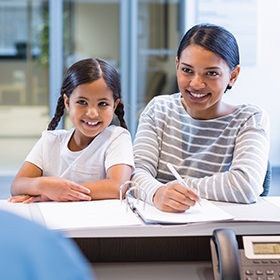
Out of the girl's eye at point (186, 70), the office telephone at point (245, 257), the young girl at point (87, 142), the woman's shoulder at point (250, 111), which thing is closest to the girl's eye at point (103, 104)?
the young girl at point (87, 142)

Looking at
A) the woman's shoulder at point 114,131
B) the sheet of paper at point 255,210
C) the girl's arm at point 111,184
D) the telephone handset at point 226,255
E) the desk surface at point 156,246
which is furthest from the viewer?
the woman's shoulder at point 114,131

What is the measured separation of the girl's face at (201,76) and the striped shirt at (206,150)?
82 mm

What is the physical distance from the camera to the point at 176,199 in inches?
49.9

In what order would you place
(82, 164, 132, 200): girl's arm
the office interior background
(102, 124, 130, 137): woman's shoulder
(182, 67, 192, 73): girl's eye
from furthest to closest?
the office interior background → (102, 124, 130, 137): woman's shoulder → (182, 67, 192, 73): girl's eye → (82, 164, 132, 200): girl's arm

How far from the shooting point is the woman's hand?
1261 millimetres

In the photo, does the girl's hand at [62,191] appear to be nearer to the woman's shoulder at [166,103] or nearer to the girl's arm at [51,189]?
the girl's arm at [51,189]

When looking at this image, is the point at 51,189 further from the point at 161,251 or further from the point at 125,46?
the point at 125,46

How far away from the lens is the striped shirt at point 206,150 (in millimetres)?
1469

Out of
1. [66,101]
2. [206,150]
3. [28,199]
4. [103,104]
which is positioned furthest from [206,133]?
[28,199]

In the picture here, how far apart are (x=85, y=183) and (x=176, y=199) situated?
0.34 metres

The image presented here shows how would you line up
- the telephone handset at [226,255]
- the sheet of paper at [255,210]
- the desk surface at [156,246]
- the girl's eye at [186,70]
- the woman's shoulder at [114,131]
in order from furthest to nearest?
1. the woman's shoulder at [114,131]
2. the girl's eye at [186,70]
3. the desk surface at [156,246]
4. the sheet of paper at [255,210]
5. the telephone handset at [226,255]

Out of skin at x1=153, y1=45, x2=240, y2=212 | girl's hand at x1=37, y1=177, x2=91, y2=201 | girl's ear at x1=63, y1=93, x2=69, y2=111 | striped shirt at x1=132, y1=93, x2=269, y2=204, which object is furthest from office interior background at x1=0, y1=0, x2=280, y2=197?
girl's hand at x1=37, y1=177, x2=91, y2=201

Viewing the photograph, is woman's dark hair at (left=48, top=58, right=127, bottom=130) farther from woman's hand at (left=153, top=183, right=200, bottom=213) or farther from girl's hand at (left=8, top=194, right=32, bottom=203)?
woman's hand at (left=153, top=183, right=200, bottom=213)

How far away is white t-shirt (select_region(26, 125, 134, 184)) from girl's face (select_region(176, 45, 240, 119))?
23cm
